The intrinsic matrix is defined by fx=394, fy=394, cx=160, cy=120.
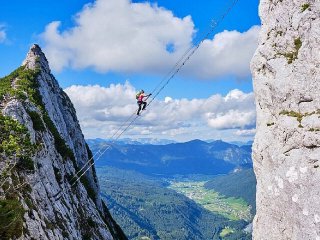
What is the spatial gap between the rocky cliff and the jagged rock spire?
3605 mm

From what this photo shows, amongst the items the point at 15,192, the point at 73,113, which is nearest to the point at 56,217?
the point at 15,192

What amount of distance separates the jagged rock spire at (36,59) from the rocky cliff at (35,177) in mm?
3605

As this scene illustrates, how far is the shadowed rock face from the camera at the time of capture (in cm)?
2936

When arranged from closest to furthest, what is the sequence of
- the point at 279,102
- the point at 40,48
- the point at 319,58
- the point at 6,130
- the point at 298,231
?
the point at 298,231 → the point at 319,58 → the point at 279,102 → the point at 6,130 → the point at 40,48

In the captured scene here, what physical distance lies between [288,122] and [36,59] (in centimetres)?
5997

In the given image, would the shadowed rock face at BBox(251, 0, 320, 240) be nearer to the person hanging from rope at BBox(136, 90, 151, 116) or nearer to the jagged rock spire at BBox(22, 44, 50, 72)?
the person hanging from rope at BBox(136, 90, 151, 116)

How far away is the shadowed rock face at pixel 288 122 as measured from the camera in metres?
29.4

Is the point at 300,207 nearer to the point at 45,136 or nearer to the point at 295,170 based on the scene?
the point at 295,170

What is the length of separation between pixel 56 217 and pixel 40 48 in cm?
5769

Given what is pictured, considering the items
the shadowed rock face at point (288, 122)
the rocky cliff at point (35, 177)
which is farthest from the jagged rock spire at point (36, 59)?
the shadowed rock face at point (288, 122)

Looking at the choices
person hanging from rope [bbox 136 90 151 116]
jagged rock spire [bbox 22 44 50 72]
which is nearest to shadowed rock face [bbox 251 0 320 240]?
person hanging from rope [bbox 136 90 151 116]

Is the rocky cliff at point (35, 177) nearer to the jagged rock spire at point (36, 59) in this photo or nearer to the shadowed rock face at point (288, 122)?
the jagged rock spire at point (36, 59)

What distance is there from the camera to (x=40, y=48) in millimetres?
86562

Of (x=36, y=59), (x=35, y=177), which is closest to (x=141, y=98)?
(x=35, y=177)
